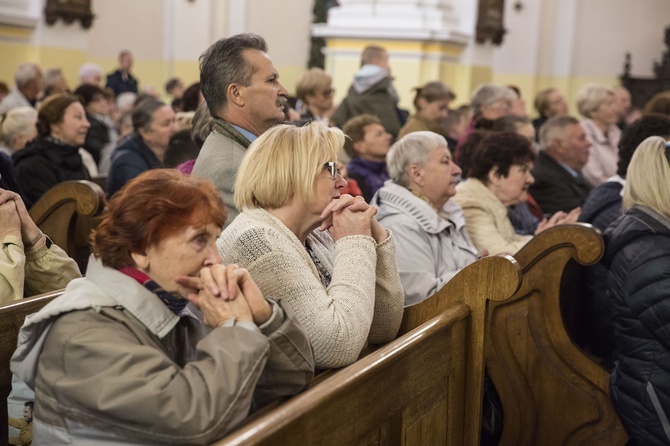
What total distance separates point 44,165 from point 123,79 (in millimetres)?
6705

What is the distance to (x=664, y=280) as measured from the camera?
3.06 metres

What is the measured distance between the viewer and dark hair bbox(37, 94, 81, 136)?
5148 millimetres

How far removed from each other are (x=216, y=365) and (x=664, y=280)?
1.78m

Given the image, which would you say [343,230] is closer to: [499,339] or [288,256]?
[288,256]

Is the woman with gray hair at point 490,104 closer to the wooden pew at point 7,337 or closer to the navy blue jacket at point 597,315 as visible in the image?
the navy blue jacket at point 597,315

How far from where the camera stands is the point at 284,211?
8.32 ft

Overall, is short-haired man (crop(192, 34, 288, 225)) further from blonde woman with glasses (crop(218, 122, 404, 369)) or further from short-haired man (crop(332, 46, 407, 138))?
short-haired man (crop(332, 46, 407, 138))

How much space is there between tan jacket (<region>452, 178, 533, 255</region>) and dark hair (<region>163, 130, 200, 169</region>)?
1.32 m

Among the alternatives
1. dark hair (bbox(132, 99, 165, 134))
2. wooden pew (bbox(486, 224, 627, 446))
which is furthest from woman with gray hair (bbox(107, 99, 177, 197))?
wooden pew (bbox(486, 224, 627, 446))

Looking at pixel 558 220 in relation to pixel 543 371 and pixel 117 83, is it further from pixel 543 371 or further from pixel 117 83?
pixel 117 83

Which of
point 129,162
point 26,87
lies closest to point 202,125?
point 129,162

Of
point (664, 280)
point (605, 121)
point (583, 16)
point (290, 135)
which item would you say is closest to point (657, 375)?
point (664, 280)

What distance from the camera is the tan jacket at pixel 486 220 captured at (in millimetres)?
4254

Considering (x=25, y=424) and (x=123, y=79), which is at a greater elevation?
(x=123, y=79)
